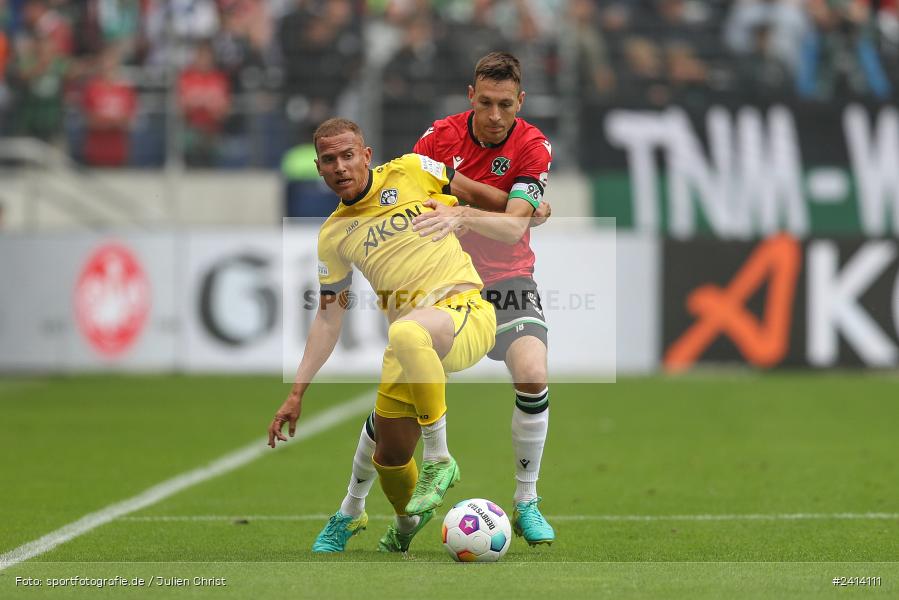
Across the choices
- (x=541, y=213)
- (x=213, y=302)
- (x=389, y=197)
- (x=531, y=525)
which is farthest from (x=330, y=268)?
(x=213, y=302)

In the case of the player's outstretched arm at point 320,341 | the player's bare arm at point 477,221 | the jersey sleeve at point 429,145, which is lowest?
the player's outstretched arm at point 320,341

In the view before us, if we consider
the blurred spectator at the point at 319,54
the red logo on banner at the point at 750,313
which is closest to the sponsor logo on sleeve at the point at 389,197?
the red logo on banner at the point at 750,313

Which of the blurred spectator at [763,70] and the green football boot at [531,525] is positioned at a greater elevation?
the blurred spectator at [763,70]

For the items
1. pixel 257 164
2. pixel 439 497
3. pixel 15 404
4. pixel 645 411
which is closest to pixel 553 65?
pixel 257 164

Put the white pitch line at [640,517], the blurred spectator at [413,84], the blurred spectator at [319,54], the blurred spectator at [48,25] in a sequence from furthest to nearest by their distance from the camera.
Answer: the blurred spectator at [48,25] < the blurred spectator at [413,84] < the blurred spectator at [319,54] < the white pitch line at [640,517]

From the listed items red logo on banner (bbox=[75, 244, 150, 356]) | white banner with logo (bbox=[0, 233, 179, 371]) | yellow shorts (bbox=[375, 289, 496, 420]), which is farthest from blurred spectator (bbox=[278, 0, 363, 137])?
yellow shorts (bbox=[375, 289, 496, 420])

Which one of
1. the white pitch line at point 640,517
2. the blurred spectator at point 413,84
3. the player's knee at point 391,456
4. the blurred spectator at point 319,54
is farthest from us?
the blurred spectator at point 413,84

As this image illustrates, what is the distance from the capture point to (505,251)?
24.9 feet

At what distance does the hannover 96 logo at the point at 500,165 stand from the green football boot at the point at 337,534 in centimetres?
179

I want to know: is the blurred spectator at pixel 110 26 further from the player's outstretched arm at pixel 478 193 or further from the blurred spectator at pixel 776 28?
the player's outstretched arm at pixel 478 193

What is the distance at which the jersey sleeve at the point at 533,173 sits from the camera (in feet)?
23.6

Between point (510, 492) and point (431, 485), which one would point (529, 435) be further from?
point (510, 492)

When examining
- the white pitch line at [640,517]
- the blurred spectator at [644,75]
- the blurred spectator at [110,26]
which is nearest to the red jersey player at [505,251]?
the white pitch line at [640,517]

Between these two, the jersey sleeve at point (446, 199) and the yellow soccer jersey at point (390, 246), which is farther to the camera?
the jersey sleeve at point (446, 199)
